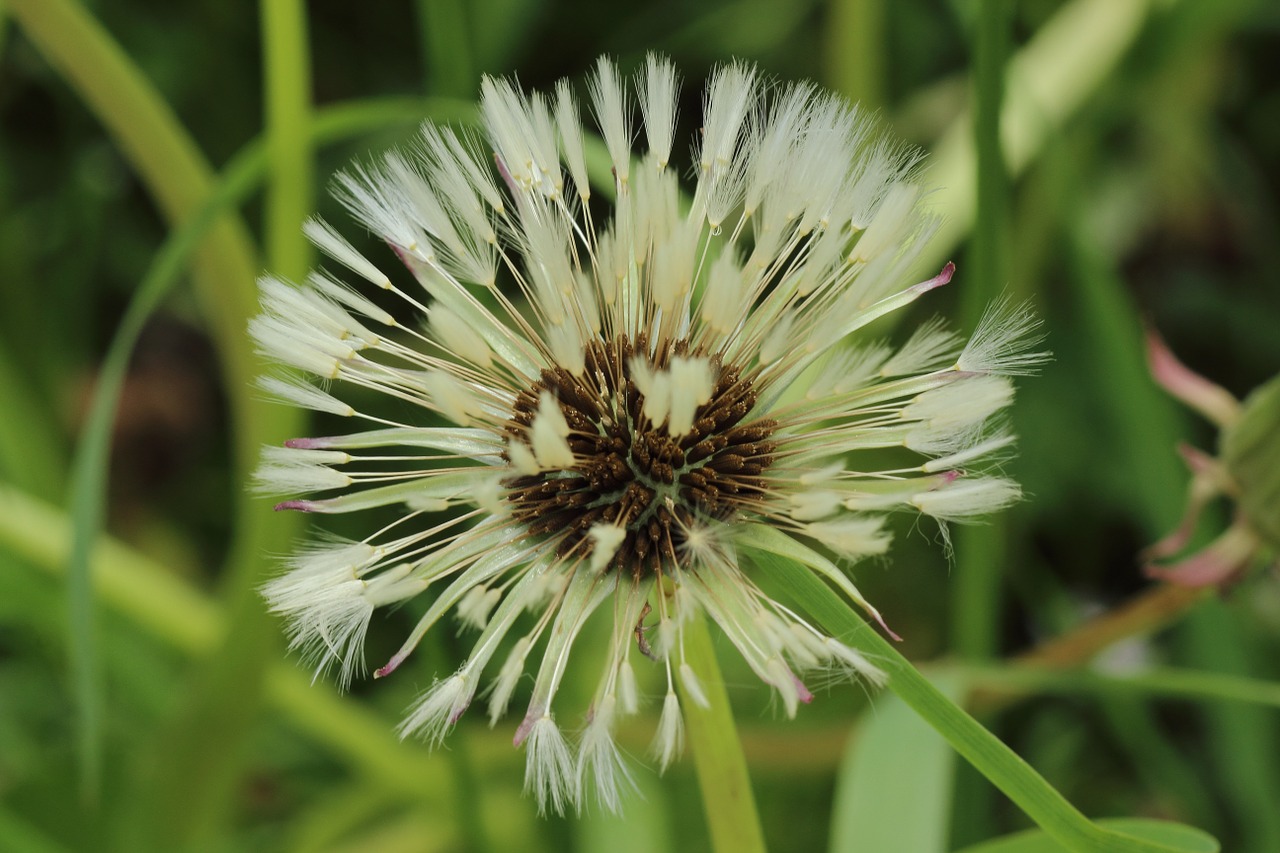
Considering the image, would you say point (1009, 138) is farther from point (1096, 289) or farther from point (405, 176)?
point (405, 176)

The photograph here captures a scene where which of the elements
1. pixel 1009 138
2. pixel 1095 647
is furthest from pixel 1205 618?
pixel 1009 138

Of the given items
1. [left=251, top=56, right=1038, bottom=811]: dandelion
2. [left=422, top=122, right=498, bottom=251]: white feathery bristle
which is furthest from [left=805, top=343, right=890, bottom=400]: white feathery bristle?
[left=422, top=122, right=498, bottom=251]: white feathery bristle

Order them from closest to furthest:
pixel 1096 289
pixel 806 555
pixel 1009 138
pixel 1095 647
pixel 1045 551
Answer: pixel 806 555 < pixel 1095 647 < pixel 1096 289 < pixel 1009 138 < pixel 1045 551

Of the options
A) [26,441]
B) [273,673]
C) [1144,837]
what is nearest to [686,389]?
[1144,837]

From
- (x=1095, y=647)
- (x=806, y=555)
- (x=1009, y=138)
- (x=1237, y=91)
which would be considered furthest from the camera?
(x=1237, y=91)

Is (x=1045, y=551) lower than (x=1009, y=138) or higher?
lower

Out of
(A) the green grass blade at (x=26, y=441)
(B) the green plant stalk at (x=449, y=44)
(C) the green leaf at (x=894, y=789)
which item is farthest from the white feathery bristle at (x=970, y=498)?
(A) the green grass blade at (x=26, y=441)

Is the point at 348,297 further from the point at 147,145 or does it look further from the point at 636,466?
the point at 147,145
